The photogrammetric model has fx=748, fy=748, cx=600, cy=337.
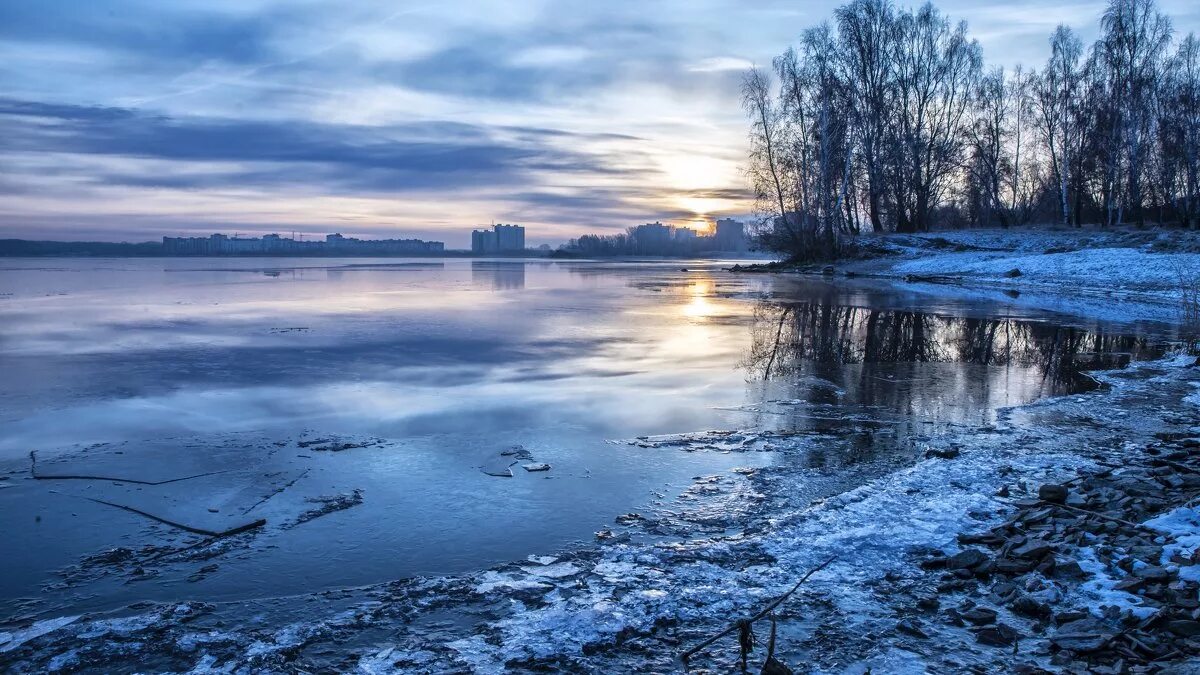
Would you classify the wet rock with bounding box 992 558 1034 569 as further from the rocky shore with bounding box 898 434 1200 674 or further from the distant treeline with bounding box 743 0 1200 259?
the distant treeline with bounding box 743 0 1200 259

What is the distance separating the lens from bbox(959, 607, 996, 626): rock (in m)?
3.33

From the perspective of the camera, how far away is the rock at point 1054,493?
4.61m

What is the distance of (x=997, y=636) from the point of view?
3195 millimetres

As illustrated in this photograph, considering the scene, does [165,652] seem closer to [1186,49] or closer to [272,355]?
[272,355]

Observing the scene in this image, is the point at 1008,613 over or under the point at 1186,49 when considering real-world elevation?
under

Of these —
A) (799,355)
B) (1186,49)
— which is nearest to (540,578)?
(799,355)

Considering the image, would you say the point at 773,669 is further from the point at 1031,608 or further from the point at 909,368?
the point at 909,368

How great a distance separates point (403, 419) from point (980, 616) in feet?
16.5

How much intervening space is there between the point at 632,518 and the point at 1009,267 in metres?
28.2

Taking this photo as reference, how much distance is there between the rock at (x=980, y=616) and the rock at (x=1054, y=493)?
1.60 metres

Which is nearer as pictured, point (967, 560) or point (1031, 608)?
point (1031, 608)

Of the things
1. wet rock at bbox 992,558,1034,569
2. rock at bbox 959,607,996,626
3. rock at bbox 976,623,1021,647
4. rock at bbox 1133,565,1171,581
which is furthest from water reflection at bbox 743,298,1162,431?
rock at bbox 976,623,1021,647

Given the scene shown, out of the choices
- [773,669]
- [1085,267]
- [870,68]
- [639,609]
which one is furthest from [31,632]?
[870,68]

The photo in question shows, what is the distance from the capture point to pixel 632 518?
15.1 feet
